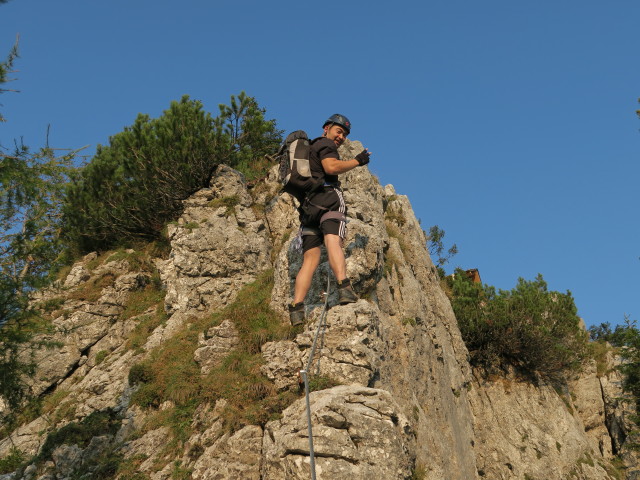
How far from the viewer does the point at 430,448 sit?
41.3ft

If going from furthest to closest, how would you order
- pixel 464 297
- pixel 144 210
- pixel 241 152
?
1. pixel 464 297
2. pixel 241 152
3. pixel 144 210

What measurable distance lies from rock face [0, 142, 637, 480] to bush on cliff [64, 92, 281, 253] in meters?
1.30

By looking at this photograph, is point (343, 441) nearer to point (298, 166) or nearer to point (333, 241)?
point (333, 241)

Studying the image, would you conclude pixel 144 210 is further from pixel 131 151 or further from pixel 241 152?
pixel 241 152

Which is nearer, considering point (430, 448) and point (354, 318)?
point (354, 318)

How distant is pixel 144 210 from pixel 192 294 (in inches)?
252

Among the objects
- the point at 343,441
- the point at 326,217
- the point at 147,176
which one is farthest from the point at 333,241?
the point at 147,176

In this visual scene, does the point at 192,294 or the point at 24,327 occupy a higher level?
the point at 192,294

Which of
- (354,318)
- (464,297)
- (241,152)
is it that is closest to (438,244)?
(464,297)

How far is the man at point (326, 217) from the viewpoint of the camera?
10.9m

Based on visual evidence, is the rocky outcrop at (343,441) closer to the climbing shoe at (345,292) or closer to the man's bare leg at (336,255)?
the climbing shoe at (345,292)

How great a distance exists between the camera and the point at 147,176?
2127cm

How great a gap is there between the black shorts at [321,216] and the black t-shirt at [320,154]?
0.36 metres

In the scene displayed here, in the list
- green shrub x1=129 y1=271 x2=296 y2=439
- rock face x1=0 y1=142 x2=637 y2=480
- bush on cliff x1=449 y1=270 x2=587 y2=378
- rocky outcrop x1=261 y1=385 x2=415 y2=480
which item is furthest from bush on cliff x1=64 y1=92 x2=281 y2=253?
rocky outcrop x1=261 y1=385 x2=415 y2=480
